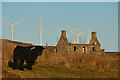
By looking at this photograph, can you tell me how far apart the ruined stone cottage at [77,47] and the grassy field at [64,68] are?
596 inches

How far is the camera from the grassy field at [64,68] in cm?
1622

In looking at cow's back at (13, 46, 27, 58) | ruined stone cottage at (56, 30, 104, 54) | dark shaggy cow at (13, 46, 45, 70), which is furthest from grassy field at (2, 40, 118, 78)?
ruined stone cottage at (56, 30, 104, 54)

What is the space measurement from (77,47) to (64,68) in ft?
74.2

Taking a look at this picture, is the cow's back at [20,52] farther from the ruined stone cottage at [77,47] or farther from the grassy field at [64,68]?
the ruined stone cottage at [77,47]

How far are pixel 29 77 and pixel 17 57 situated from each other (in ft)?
8.60

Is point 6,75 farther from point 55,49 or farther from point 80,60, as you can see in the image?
point 55,49

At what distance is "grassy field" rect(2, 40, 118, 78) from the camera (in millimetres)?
16219

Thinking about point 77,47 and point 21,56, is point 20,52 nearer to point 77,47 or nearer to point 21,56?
point 21,56

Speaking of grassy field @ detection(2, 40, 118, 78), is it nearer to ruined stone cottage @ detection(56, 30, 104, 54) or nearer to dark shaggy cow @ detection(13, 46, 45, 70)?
dark shaggy cow @ detection(13, 46, 45, 70)

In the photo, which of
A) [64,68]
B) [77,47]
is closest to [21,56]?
[64,68]

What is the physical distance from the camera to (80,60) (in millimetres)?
24062

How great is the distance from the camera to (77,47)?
41.8 meters

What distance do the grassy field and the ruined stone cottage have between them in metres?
15.1

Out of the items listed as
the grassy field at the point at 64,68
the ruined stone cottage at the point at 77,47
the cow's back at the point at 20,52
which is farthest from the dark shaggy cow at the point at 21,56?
the ruined stone cottage at the point at 77,47
